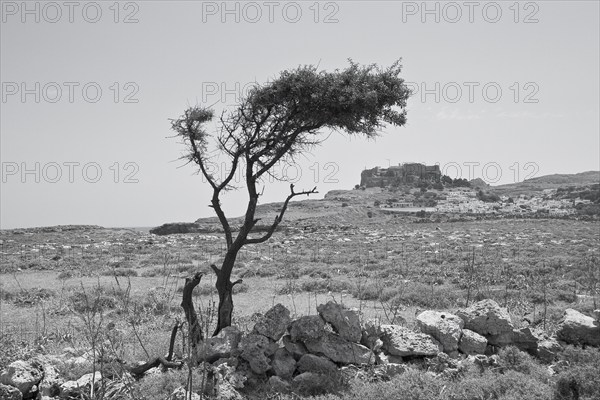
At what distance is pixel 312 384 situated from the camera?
6684 millimetres

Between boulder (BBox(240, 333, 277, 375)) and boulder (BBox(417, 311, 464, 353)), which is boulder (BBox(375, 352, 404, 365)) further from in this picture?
→ boulder (BBox(240, 333, 277, 375))

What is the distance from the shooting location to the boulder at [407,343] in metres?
7.39

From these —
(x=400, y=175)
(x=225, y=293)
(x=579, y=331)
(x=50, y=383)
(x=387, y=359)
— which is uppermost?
(x=400, y=175)

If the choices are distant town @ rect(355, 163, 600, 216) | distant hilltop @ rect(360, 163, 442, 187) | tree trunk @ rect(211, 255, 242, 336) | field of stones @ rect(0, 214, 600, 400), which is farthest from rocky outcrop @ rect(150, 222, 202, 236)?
distant hilltop @ rect(360, 163, 442, 187)

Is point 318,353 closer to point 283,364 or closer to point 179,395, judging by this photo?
point 283,364

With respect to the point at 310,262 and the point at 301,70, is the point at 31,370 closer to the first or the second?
the point at 301,70

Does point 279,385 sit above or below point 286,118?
below

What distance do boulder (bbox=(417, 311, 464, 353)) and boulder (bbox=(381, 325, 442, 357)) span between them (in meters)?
0.14

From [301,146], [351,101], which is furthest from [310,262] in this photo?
[351,101]

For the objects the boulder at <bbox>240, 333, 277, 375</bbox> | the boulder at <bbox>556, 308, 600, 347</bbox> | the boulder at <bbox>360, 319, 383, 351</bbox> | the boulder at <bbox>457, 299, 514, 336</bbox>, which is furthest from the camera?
the boulder at <bbox>457, 299, 514, 336</bbox>

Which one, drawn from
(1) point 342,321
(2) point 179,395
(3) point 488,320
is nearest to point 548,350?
(3) point 488,320

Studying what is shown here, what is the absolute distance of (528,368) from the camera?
7.16 metres

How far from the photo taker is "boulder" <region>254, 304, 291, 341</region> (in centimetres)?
743

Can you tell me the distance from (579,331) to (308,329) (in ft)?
15.6
